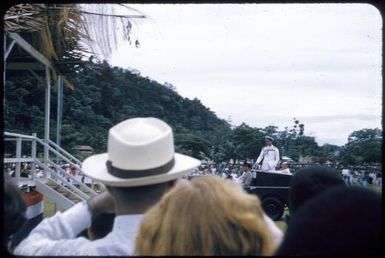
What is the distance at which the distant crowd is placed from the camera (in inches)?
37.9

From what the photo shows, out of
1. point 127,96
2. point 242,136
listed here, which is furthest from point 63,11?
point 127,96

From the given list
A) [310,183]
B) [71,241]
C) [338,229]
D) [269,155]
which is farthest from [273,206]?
[338,229]

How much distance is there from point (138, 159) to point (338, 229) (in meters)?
0.63

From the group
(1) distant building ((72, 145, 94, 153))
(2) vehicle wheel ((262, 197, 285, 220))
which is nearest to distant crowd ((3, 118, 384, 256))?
(2) vehicle wheel ((262, 197, 285, 220))

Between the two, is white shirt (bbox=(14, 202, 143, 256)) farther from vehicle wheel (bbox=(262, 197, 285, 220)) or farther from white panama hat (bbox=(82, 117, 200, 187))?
vehicle wheel (bbox=(262, 197, 285, 220))

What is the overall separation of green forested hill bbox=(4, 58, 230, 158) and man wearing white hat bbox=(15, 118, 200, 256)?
33.2 feet

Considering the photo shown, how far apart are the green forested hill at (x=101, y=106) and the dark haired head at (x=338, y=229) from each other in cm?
1068

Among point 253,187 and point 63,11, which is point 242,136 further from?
point 63,11

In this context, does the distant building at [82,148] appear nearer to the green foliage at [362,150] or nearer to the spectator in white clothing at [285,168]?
the spectator in white clothing at [285,168]

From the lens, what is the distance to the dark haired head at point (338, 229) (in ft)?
3.11

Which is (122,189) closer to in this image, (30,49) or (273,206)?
(30,49)

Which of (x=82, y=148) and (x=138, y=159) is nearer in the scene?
(x=138, y=159)

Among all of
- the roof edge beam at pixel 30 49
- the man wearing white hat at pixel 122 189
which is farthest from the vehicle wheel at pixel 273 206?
the man wearing white hat at pixel 122 189

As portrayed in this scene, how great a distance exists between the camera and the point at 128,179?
1382 mm
